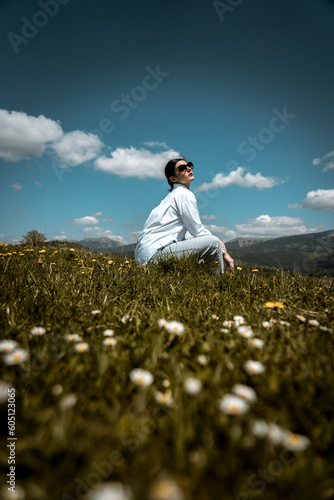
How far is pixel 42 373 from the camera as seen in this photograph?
1370mm

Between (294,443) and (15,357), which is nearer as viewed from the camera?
(294,443)

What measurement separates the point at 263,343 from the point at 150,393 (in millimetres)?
990

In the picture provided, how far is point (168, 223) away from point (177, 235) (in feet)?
1.21

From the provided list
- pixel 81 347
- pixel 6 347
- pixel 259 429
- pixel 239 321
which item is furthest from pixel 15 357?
pixel 239 321

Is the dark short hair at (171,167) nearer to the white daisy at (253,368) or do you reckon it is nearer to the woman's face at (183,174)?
the woman's face at (183,174)

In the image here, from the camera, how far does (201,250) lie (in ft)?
15.8

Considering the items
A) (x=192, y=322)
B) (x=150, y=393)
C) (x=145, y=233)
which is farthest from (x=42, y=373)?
(x=145, y=233)

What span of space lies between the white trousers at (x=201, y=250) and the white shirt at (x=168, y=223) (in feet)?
0.97

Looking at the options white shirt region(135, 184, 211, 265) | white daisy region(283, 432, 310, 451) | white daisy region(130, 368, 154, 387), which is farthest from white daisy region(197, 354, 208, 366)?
white shirt region(135, 184, 211, 265)

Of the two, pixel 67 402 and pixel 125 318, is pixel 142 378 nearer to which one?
pixel 67 402

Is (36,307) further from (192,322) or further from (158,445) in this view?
(158,445)

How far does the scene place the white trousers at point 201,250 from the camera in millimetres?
4770

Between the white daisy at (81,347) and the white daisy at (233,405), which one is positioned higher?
the white daisy at (81,347)

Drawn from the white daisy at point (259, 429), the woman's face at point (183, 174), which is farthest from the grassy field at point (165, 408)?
the woman's face at point (183, 174)
